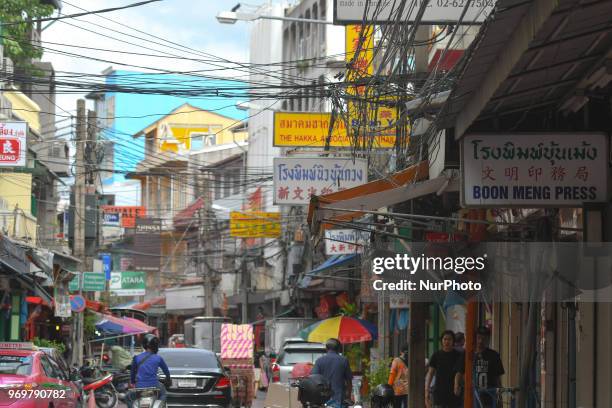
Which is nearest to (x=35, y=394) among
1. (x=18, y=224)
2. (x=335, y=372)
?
(x=335, y=372)

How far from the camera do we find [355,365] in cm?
3431

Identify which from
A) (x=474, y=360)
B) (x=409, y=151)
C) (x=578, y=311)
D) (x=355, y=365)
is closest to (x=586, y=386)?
(x=578, y=311)

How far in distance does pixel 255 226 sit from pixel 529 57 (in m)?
35.7

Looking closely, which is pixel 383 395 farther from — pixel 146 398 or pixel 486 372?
pixel 146 398

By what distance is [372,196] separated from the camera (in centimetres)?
1360

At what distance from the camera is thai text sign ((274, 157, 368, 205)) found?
20812 millimetres

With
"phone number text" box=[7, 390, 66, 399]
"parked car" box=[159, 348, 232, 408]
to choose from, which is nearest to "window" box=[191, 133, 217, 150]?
"parked car" box=[159, 348, 232, 408]

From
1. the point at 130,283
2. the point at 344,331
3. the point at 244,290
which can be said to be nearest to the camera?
the point at 344,331

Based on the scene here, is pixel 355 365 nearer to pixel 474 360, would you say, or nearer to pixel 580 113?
pixel 474 360

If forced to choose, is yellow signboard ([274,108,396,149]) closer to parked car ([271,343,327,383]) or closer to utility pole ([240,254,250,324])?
parked car ([271,343,327,383])

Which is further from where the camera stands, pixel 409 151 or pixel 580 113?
pixel 409 151

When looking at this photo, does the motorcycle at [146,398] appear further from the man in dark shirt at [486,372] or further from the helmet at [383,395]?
the man in dark shirt at [486,372]

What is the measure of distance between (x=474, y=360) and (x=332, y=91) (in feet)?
16.4

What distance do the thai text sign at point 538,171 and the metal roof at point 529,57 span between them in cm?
42
